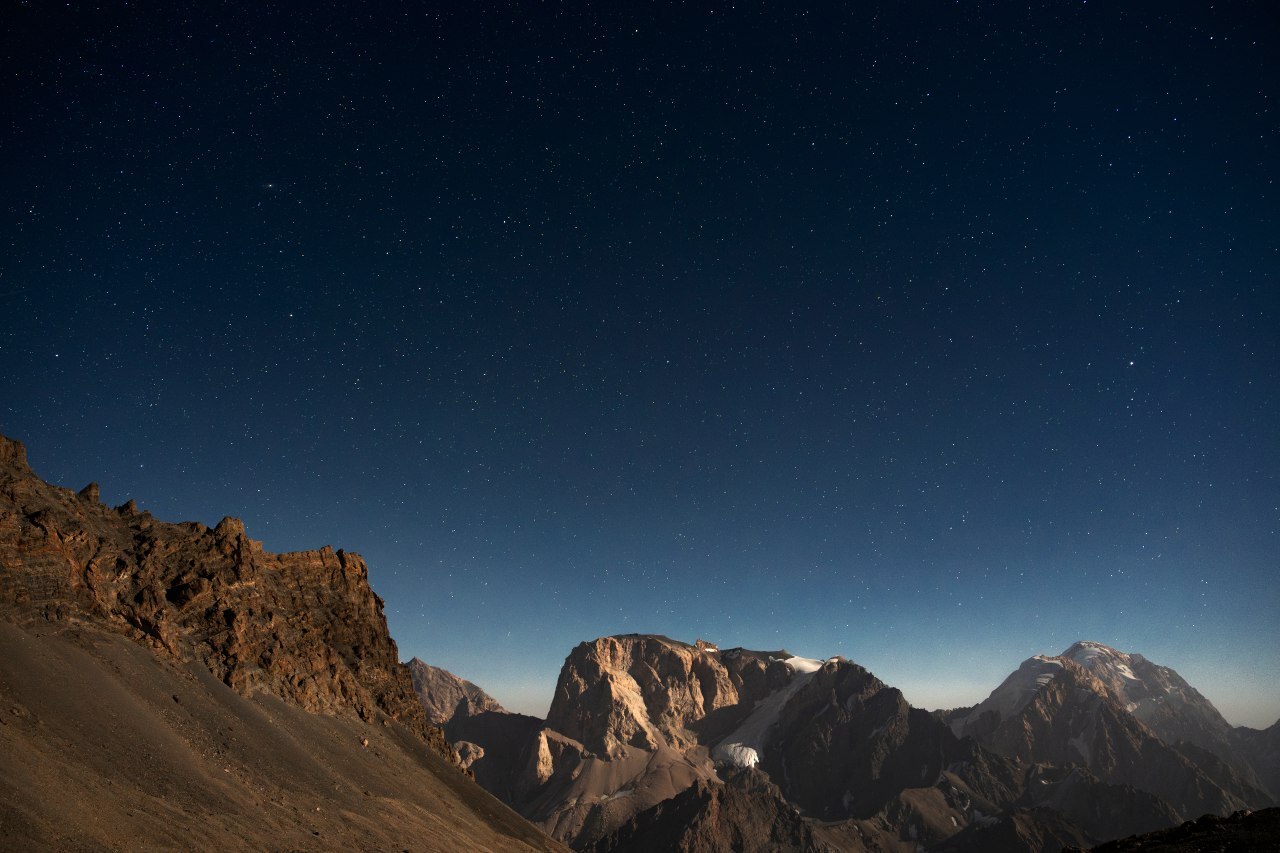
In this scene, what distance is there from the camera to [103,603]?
6575 cm

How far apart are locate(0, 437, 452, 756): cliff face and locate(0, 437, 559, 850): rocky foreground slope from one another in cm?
21

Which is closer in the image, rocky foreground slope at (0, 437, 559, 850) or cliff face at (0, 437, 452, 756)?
rocky foreground slope at (0, 437, 559, 850)

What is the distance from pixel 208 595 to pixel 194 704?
69.1 ft

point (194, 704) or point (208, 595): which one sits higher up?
point (208, 595)

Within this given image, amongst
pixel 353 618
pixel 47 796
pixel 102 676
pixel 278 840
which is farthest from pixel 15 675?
pixel 353 618

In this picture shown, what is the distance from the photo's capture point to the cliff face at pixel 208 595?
62.8 m

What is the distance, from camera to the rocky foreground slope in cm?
4075

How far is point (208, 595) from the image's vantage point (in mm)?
79125

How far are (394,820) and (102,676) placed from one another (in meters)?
27.1

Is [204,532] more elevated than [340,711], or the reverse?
[204,532]

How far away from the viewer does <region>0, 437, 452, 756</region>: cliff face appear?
62844 mm

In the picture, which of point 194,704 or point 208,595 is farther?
point 208,595

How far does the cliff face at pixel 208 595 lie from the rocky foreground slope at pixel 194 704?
0.70ft

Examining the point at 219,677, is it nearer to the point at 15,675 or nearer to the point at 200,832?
the point at 15,675
